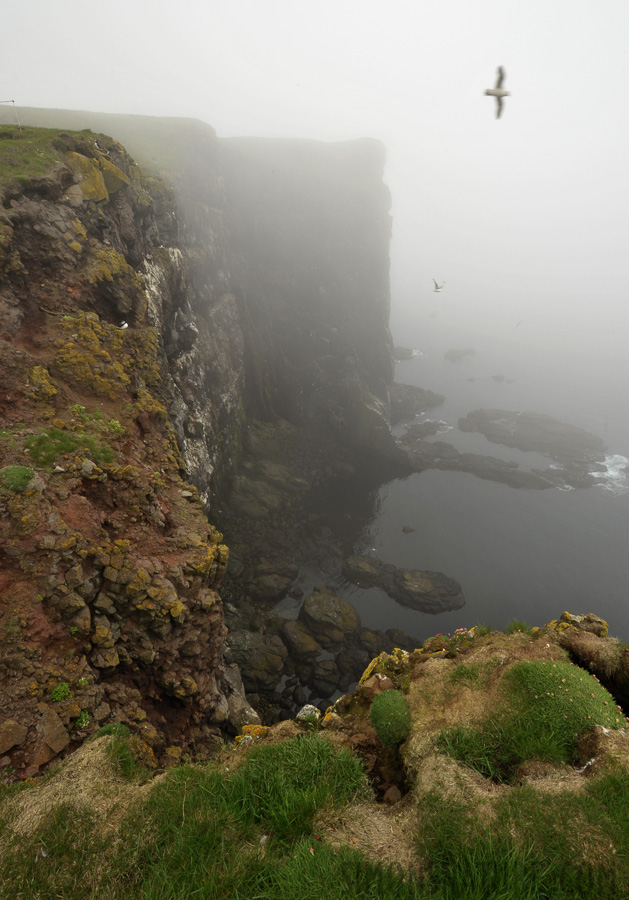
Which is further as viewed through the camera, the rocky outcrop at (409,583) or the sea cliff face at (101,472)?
the rocky outcrop at (409,583)

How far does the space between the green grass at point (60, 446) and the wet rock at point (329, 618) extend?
2673 cm

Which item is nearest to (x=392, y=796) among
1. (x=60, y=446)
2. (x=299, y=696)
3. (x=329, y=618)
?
(x=60, y=446)

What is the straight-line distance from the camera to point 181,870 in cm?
518

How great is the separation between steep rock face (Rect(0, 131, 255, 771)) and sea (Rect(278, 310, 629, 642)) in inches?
934

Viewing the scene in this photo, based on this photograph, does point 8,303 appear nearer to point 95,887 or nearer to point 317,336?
point 95,887

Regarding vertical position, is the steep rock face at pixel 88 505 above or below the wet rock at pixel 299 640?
above

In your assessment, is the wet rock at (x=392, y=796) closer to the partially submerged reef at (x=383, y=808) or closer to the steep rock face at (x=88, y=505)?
the partially submerged reef at (x=383, y=808)

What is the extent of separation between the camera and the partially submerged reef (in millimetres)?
4906

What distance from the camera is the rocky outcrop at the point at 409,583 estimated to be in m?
39.6

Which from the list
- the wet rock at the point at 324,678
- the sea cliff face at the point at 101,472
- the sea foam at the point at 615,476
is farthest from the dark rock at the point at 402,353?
the wet rock at the point at 324,678

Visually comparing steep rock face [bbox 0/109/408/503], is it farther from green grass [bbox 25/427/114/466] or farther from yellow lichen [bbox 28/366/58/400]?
green grass [bbox 25/427/114/466]

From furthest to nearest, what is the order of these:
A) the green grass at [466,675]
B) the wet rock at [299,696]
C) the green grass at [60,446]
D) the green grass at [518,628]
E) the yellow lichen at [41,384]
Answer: the wet rock at [299,696]
the yellow lichen at [41,384]
the green grass at [60,446]
the green grass at [518,628]
the green grass at [466,675]

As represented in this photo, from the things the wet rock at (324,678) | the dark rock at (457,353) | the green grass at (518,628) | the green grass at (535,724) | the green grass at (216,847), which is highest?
the green grass at (216,847)

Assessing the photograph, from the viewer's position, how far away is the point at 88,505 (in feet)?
41.8
